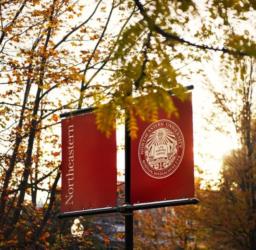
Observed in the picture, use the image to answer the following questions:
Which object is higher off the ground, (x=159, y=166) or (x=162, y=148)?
(x=162, y=148)

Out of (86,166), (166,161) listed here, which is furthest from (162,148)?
(86,166)

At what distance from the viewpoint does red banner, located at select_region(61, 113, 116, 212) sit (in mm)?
10836

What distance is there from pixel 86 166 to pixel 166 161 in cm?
181

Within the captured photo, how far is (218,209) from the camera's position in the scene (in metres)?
23.8

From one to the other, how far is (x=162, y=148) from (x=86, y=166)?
1750 millimetres

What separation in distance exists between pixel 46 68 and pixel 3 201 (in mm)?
3264

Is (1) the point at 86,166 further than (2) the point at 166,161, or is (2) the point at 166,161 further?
(1) the point at 86,166

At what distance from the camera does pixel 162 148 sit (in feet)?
32.7

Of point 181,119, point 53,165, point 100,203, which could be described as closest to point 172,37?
point 181,119

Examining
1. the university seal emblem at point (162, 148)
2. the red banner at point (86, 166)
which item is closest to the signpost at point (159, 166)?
the university seal emblem at point (162, 148)

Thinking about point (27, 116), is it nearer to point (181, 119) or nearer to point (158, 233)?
point (181, 119)

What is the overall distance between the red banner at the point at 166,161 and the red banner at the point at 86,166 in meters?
0.89

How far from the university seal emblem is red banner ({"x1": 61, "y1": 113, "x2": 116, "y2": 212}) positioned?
102cm

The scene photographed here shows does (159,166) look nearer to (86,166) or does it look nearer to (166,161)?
(166,161)
